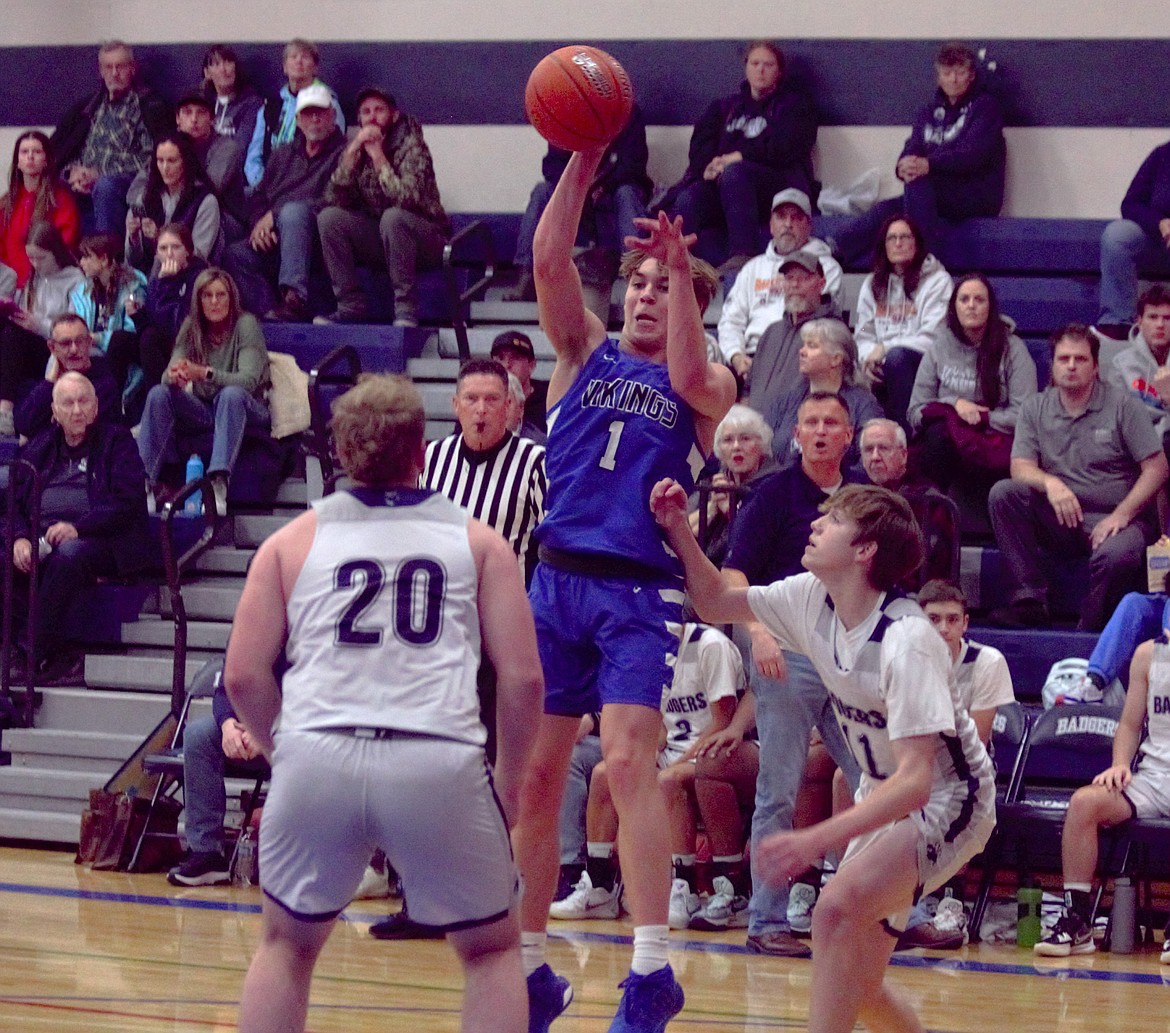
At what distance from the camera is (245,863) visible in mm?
8102

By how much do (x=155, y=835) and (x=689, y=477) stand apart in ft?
14.0

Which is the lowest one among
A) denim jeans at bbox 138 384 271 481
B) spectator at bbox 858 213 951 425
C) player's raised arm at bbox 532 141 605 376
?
denim jeans at bbox 138 384 271 481

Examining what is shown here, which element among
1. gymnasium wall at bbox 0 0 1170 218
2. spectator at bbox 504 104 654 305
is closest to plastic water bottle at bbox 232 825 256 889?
spectator at bbox 504 104 654 305

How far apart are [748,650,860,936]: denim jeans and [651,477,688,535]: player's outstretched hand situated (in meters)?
2.23

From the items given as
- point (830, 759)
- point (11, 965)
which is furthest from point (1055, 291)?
point (11, 965)

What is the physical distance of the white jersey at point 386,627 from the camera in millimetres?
3598

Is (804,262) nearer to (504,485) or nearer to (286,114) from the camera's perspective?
(504,485)

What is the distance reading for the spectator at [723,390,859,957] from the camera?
269 inches

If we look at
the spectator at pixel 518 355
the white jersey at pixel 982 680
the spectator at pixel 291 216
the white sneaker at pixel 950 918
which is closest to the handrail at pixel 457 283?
the spectator at pixel 291 216

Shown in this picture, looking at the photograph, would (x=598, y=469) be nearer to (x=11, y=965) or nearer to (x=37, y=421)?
(x=11, y=965)

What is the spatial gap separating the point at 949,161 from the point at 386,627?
7.93 m

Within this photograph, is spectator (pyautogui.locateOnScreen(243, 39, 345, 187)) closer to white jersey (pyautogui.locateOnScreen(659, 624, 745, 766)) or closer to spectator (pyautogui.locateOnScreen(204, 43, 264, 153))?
spectator (pyautogui.locateOnScreen(204, 43, 264, 153))

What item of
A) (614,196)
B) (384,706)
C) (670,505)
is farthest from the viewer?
(614,196)

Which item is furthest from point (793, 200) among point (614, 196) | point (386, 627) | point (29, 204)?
point (386, 627)
